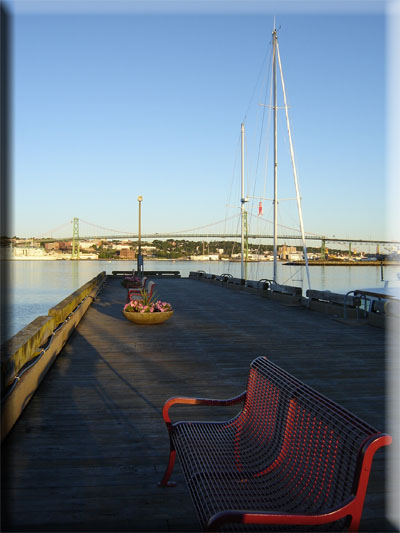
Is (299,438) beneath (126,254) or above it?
beneath

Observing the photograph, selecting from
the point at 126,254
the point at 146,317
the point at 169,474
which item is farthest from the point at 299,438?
the point at 126,254

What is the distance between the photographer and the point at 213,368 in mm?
6766

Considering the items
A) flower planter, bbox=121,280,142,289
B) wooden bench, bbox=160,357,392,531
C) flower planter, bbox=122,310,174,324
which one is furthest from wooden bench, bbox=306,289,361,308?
flower planter, bbox=121,280,142,289

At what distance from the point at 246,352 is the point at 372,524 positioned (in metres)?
5.07

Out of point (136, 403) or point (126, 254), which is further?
point (126, 254)

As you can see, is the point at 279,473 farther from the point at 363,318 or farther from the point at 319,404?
the point at 363,318

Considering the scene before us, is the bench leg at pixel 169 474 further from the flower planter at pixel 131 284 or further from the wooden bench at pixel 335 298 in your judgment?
the flower planter at pixel 131 284

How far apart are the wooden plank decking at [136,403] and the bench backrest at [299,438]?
1.83ft

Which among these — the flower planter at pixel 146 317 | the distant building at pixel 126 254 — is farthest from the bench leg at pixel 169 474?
the distant building at pixel 126 254

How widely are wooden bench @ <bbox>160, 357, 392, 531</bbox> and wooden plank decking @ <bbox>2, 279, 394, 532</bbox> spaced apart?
37 cm

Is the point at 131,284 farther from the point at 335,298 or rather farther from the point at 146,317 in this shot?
the point at 146,317

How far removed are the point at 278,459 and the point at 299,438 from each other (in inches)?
8.9

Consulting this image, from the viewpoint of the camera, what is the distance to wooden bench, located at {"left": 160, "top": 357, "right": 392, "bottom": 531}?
6.72 feet

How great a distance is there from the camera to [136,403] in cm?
512
